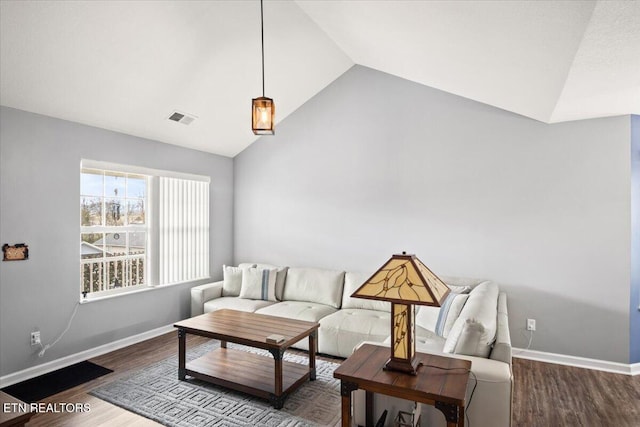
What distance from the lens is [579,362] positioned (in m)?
3.50

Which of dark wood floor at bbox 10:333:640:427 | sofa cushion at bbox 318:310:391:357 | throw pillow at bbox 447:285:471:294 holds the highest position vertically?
throw pillow at bbox 447:285:471:294

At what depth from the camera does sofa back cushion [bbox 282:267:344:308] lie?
4.42 metres

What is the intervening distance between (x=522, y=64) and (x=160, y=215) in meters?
4.06

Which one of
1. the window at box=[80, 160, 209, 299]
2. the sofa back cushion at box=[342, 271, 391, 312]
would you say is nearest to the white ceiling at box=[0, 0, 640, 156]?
the window at box=[80, 160, 209, 299]

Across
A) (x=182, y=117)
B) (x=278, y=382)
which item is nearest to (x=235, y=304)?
(x=278, y=382)

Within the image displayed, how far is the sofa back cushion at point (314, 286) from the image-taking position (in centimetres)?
442

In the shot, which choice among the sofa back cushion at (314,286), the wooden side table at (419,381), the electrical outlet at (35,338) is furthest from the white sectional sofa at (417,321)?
the electrical outlet at (35,338)

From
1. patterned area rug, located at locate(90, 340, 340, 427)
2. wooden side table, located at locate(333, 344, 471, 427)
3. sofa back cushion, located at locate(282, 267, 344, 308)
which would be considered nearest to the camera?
wooden side table, located at locate(333, 344, 471, 427)

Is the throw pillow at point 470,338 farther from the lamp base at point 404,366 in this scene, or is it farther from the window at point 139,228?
the window at point 139,228

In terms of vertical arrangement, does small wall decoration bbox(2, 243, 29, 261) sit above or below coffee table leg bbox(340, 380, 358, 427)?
above

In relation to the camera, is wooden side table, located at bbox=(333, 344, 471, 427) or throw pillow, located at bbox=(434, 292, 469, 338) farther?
throw pillow, located at bbox=(434, 292, 469, 338)

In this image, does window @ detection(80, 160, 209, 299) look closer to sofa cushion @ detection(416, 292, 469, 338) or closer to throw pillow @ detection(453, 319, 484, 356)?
sofa cushion @ detection(416, 292, 469, 338)

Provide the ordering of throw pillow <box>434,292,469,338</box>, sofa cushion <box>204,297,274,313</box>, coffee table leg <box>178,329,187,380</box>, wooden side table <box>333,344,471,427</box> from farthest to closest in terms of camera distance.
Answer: sofa cushion <box>204,297,274,313</box>, coffee table leg <box>178,329,187,380</box>, throw pillow <box>434,292,469,338</box>, wooden side table <box>333,344,471,427</box>

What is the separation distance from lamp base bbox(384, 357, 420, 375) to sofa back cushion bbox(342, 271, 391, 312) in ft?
6.96
